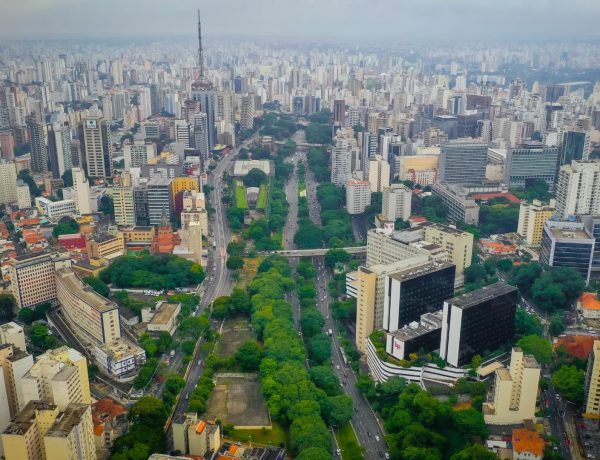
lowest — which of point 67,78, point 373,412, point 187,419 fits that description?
point 373,412

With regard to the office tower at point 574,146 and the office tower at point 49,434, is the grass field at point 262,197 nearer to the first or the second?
the office tower at point 574,146

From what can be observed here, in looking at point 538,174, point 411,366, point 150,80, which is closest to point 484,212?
point 538,174

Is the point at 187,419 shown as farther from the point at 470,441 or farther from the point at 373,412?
the point at 470,441

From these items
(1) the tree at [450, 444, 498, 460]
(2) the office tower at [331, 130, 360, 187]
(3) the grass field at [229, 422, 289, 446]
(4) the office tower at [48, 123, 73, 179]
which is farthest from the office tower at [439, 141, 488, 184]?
(1) the tree at [450, 444, 498, 460]

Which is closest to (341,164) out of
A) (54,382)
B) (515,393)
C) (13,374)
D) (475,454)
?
(515,393)

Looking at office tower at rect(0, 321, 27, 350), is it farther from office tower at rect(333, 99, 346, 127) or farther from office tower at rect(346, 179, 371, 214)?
office tower at rect(333, 99, 346, 127)

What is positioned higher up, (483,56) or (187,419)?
(483,56)
